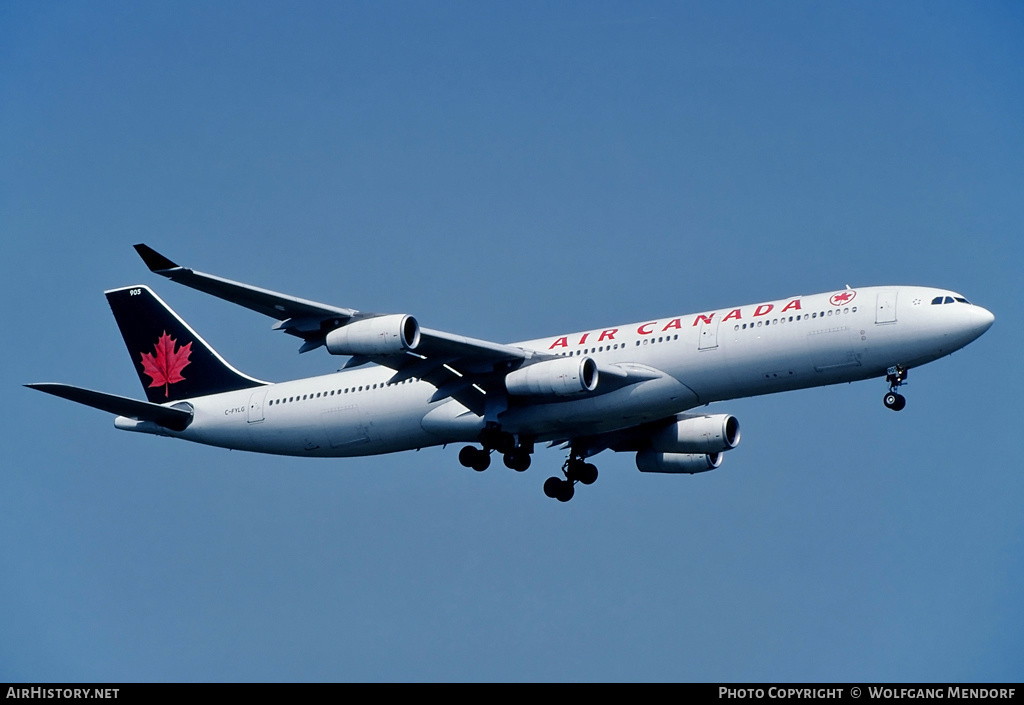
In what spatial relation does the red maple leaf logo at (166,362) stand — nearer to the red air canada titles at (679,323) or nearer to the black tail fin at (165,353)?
the black tail fin at (165,353)

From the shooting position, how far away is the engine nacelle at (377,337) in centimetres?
4250

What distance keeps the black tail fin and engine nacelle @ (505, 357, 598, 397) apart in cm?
1231

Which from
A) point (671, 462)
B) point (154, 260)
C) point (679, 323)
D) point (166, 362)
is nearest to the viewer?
point (154, 260)

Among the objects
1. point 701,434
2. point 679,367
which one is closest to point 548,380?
point 679,367

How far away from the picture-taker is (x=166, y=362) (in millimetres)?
54844

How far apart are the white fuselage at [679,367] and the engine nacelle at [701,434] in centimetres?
380

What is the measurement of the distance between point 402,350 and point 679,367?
8.78 meters

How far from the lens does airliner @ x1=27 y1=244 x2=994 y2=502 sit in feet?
143

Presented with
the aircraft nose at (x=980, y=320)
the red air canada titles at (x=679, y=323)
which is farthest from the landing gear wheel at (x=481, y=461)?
the aircraft nose at (x=980, y=320)

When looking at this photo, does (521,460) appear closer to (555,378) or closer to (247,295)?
(555,378)

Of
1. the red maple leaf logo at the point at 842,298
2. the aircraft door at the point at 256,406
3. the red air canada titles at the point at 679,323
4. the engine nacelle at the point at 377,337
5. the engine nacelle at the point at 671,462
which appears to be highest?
the red maple leaf logo at the point at 842,298
